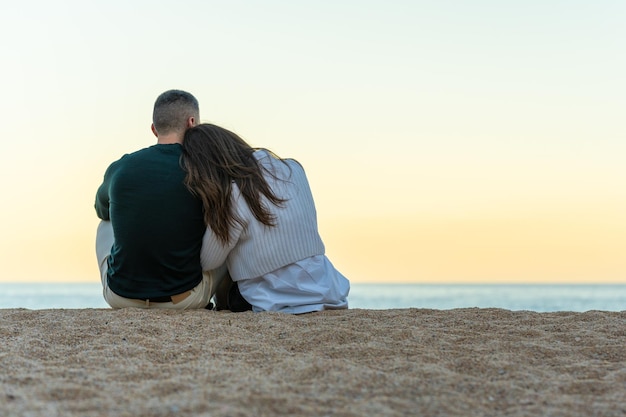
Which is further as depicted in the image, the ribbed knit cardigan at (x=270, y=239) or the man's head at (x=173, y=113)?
the man's head at (x=173, y=113)

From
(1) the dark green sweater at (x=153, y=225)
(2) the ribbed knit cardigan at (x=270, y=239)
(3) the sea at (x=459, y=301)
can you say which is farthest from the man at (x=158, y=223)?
(3) the sea at (x=459, y=301)

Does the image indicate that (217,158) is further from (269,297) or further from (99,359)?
(99,359)

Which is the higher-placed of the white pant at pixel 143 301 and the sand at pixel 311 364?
the white pant at pixel 143 301

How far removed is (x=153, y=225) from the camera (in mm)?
4320

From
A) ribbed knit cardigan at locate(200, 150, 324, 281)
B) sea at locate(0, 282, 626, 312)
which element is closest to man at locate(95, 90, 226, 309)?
ribbed knit cardigan at locate(200, 150, 324, 281)

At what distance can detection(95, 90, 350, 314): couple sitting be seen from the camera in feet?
14.3

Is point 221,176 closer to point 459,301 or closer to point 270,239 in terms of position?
point 270,239

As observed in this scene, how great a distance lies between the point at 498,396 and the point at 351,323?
56.3 inches

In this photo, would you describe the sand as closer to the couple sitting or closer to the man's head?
the couple sitting

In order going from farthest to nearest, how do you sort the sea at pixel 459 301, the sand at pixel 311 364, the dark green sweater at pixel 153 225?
1. the sea at pixel 459 301
2. the dark green sweater at pixel 153 225
3. the sand at pixel 311 364

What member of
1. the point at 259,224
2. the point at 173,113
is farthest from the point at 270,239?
the point at 173,113

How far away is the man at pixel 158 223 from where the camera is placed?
4336mm

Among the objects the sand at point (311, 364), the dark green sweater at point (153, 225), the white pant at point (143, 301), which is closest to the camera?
the sand at point (311, 364)

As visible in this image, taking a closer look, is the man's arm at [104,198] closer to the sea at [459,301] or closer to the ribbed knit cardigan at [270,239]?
the ribbed knit cardigan at [270,239]
